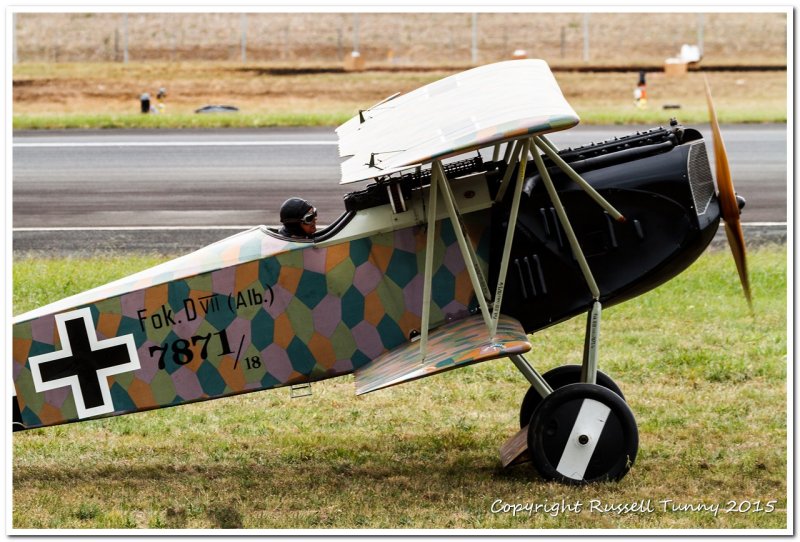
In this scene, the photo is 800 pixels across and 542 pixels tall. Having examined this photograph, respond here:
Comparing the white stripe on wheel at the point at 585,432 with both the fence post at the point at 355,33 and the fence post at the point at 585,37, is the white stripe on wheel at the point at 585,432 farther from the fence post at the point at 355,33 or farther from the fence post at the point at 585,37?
the fence post at the point at 355,33

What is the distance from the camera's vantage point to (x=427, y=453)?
862 cm

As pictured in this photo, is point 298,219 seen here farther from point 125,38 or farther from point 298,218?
point 125,38

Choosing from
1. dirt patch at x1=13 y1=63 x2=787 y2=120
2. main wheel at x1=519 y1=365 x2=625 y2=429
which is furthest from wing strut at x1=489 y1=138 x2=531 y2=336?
dirt patch at x1=13 y1=63 x2=787 y2=120

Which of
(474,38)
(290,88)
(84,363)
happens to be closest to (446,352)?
(84,363)

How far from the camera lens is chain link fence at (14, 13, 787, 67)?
2931cm

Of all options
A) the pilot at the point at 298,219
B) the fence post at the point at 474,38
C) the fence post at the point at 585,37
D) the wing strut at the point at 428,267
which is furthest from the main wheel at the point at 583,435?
the fence post at the point at 585,37

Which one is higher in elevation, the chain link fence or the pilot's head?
the pilot's head

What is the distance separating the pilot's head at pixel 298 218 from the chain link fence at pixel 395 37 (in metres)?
20.7

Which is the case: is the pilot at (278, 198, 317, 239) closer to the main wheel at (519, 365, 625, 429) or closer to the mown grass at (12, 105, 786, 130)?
the main wheel at (519, 365, 625, 429)

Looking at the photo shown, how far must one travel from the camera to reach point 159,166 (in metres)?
19.3

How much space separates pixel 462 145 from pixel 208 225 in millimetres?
10059

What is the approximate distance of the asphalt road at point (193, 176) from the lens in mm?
Result: 16484

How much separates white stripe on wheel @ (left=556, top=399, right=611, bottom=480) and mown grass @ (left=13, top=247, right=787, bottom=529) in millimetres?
189
